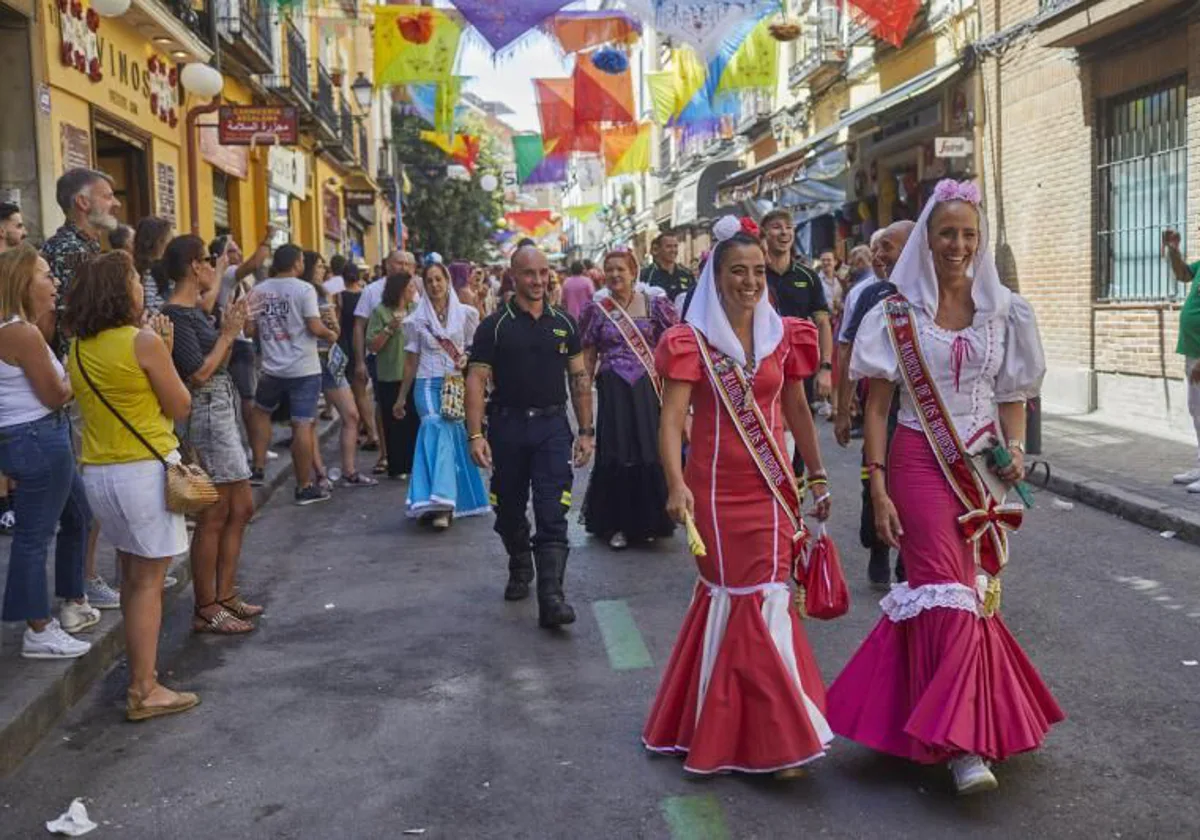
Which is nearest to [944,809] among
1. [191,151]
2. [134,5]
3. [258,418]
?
[258,418]

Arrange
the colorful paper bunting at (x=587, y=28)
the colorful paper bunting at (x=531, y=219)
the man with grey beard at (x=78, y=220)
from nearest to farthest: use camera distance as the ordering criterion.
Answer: the man with grey beard at (x=78, y=220) < the colorful paper bunting at (x=587, y=28) < the colorful paper bunting at (x=531, y=219)

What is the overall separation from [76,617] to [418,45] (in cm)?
1351

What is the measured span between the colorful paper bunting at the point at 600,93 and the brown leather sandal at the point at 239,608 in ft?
58.9

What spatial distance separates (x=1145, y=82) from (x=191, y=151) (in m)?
11.4

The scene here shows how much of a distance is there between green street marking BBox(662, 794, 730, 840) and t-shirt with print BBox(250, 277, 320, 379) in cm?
635

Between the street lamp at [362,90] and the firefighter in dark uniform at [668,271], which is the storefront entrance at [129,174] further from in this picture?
the street lamp at [362,90]

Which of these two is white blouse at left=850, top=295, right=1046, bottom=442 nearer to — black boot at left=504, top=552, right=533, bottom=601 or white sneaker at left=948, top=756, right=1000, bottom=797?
white sneaker at left=948, top=756, right=1000, bottom=797

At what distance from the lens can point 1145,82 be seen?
42.9ft

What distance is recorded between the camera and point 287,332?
9.65m

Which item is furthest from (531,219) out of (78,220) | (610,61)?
(78,220)

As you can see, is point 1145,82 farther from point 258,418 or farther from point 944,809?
point 944,809

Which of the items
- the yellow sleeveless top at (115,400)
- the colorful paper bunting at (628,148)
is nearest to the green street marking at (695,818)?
the yellow sleeveless top at (115,400)

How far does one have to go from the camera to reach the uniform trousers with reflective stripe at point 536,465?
6.41 meters

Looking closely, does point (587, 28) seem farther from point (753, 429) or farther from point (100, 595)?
point (753, 429)
